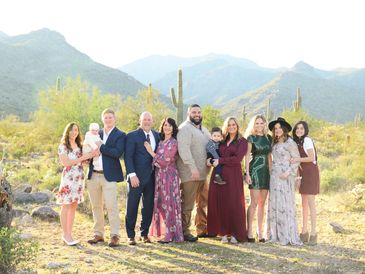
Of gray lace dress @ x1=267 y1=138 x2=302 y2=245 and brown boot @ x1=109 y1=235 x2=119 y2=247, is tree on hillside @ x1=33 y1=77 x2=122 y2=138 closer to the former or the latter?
brown boot @ x1=109 y1=235 x2=119 y2=247

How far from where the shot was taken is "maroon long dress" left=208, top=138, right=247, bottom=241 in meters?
6.90

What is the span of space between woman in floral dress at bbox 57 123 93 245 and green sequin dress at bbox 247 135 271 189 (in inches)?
99.7

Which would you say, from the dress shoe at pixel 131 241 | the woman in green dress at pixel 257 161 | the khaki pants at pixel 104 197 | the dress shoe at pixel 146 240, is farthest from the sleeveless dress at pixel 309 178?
the khaki pants at pixel 104 197

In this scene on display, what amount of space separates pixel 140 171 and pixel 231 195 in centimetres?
145

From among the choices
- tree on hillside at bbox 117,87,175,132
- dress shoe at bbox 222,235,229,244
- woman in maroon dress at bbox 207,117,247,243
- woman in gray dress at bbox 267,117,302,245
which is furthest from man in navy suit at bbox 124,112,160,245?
tree on hillside at bbox 117,87,175,132

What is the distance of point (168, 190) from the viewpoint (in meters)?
6.88

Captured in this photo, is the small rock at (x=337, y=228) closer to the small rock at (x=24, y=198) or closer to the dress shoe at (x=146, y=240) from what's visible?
the dress shoe at (x=146, y=240)

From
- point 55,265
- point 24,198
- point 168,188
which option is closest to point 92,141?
point 168,188

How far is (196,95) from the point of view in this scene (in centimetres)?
17625

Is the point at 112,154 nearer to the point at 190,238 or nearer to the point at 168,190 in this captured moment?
the point at 168,190

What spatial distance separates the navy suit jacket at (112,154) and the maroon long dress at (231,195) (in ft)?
4.97

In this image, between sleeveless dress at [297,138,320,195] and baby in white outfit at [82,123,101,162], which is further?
sleeveless dress at [297,138,320,195]

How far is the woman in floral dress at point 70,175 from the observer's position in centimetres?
676

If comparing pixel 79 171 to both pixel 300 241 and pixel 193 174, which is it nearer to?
pixel 193 174
